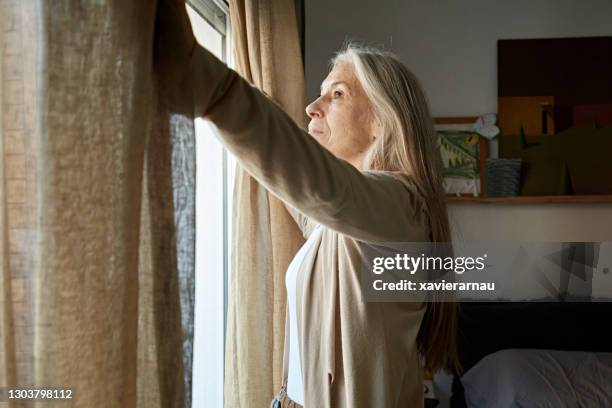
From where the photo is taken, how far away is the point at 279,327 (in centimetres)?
159

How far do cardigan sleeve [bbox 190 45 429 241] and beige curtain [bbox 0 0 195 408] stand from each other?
0.04m

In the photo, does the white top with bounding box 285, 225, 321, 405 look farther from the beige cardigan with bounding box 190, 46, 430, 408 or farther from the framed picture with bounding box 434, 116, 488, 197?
the framed picture with bounding box 434, 116, 488, 197

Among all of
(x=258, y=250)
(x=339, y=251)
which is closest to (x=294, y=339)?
(x=339, y=251)

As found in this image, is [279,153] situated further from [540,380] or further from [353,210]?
[540,380]

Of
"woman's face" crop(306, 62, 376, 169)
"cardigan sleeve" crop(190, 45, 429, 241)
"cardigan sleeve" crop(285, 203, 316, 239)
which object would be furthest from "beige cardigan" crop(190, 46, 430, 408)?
"cardigan sleeve" crop(285, 203, 316, 239)

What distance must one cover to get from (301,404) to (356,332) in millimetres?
242

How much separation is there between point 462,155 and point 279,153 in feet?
6.95

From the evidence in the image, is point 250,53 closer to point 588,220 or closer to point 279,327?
point 279,327

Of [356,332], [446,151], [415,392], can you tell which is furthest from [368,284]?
[446,151]

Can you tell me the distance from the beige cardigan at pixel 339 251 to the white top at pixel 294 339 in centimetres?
3

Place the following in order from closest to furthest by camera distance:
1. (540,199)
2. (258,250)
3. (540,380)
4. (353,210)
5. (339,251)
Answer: (353,210)
(339,251)
(258,250)
(540,380)
(540,199)

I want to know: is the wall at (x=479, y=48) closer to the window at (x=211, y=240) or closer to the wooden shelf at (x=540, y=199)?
the wooden shelf at (x=540, y=199)

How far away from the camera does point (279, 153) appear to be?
2.00 ft

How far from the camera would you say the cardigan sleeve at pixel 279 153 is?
Answer: 575 millimetres
